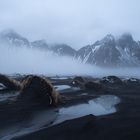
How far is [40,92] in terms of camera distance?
33.8 metres

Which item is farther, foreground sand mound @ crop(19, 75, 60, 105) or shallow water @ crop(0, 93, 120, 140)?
foreground sand mound @ crop(19, 75, 60, 105)

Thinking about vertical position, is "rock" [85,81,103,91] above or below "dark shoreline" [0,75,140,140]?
below

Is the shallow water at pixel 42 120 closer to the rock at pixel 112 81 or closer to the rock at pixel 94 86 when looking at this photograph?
the rock at pixel 94 86

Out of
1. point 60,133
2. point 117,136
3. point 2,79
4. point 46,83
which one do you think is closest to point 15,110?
point 46,83

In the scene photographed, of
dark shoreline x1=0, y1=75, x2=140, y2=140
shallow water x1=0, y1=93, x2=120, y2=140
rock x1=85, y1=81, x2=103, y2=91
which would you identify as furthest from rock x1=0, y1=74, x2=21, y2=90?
dark shoreline x1=0, y1=75, x2=140, y2=140

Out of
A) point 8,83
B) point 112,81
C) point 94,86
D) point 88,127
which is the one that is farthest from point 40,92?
A: point 112,81

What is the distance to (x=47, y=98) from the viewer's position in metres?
32.8

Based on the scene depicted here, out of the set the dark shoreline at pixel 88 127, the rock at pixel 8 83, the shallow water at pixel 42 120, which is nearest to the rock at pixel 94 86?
the rock at pixel 8 83

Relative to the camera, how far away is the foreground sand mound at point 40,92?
32.8 metres

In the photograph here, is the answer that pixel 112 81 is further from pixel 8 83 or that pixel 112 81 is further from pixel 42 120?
pixel 42 120

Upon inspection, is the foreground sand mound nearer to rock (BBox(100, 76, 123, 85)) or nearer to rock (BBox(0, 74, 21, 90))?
rock (BBox(0, 74, 21, 90))

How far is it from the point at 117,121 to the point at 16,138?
8579mm

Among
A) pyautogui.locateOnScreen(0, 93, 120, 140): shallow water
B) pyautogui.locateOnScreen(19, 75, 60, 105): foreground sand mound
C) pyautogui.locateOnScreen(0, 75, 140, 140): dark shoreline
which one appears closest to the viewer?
pyautogui.locateOnScreen(0, 75, 140, 140): dark shoreline

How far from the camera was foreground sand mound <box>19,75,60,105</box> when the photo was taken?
3281 cm
